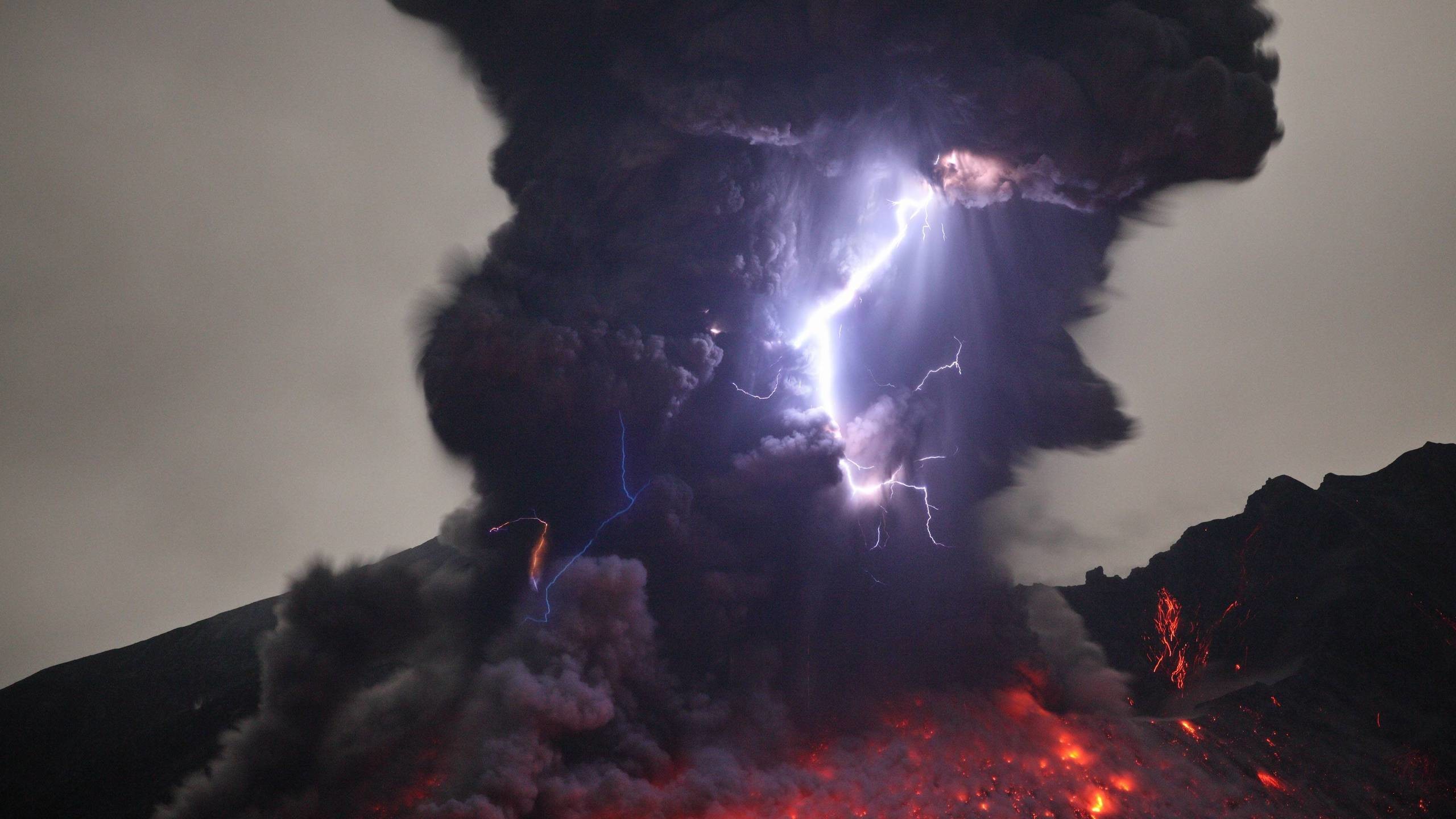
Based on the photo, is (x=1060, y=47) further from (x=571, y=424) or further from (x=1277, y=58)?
(x=571, y=424)

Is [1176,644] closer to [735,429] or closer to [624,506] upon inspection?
[735,429]

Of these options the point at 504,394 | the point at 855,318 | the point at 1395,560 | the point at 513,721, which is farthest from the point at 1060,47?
the point at 1395,560

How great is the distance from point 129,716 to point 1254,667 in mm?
39292

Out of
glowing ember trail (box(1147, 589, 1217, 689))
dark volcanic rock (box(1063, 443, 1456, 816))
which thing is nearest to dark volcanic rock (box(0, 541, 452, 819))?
dark volcanic rock (box(1063, 443, 1456, 816))

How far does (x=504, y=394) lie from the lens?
14.3 m

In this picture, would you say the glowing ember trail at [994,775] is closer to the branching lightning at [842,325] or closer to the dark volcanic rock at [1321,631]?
the dark volcanic rock at [1321,631]

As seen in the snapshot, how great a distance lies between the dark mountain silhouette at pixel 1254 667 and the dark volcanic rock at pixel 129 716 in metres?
0.07

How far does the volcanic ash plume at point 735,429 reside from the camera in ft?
41.9

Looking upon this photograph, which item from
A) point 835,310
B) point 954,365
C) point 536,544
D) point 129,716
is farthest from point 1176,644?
point 129,716

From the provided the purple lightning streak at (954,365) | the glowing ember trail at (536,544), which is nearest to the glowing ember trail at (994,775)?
the glowing ember trail at (536,544)

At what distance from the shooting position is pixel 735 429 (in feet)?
53.5

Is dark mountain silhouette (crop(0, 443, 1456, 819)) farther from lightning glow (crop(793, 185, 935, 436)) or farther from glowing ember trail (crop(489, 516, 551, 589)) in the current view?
lightning glow (crop(793, 185, 935, 436))

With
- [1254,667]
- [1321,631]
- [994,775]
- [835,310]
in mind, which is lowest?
[1254,667]

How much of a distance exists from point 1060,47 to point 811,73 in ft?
16.7
